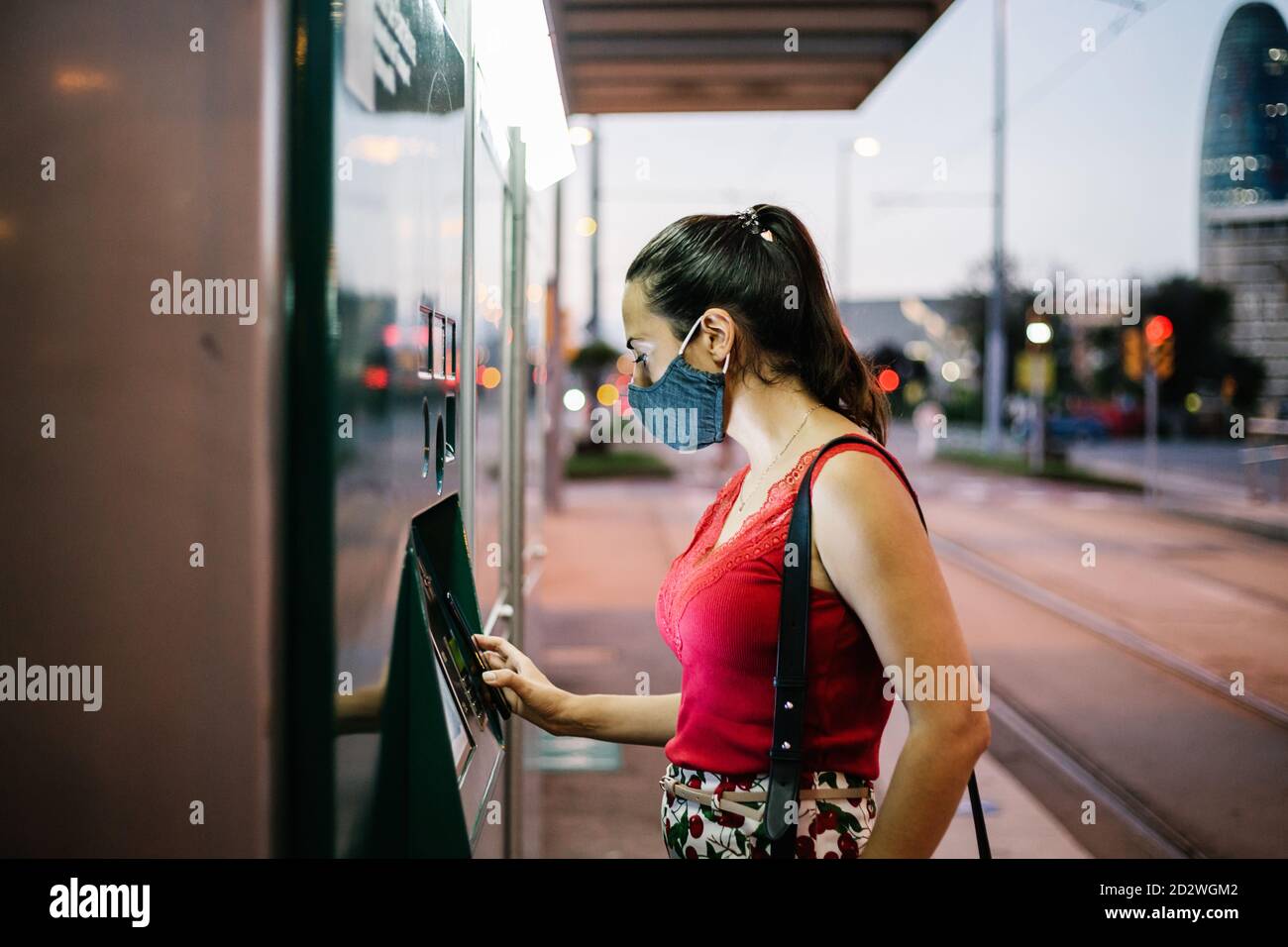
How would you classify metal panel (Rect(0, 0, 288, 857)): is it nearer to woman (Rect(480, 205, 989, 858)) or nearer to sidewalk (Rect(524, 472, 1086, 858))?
woman (Rect(480, 205, 989, 858))

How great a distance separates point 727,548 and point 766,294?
385 mm

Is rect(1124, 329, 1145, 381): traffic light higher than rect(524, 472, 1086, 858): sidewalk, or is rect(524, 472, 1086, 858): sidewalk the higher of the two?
rect(1124, 329, 1145, 381): traffic light

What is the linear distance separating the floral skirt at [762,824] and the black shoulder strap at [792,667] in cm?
5

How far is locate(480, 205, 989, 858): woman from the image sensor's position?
144 centimetres

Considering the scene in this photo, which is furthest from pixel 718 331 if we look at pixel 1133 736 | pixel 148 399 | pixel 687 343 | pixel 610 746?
pixel 1133 736

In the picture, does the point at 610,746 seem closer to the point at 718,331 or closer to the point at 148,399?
the point at 718,331

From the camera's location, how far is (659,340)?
1786 millimetres

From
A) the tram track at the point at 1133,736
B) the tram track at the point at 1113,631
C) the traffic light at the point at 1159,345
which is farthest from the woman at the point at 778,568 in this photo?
the traffic light at the point at 1159,345

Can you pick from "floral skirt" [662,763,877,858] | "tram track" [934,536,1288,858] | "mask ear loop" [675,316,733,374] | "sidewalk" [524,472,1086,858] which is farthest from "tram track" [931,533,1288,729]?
"mask ear loop" [675,316,733,374]

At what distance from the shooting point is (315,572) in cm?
113

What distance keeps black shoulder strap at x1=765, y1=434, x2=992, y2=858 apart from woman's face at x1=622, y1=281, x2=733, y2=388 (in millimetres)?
275
